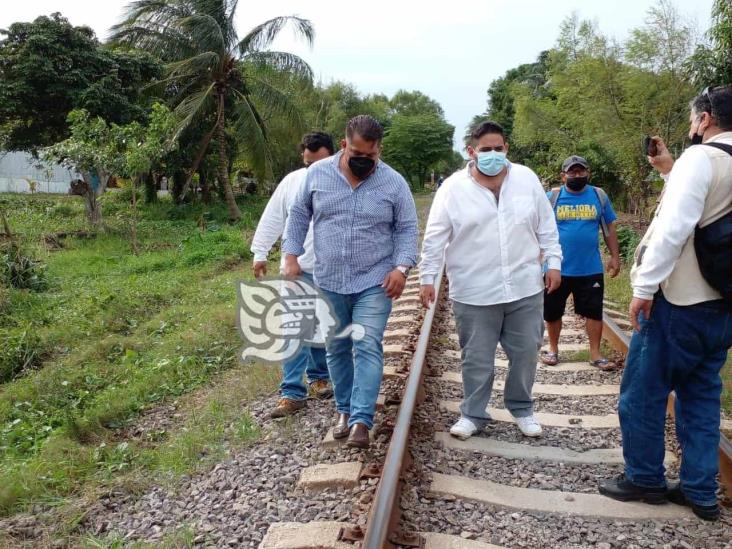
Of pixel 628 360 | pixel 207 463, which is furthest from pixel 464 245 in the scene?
pixel 207 463

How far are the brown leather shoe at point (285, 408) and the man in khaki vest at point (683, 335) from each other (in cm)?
199

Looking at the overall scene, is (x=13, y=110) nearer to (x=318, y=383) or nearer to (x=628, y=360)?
(x=318, y=383)

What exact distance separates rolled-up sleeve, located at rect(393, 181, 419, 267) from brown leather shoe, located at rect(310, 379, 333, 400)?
133 centimetres

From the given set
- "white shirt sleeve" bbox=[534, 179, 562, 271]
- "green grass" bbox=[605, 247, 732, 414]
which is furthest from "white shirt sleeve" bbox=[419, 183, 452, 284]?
"green grass" bbox=[605, 247, 732, 414]

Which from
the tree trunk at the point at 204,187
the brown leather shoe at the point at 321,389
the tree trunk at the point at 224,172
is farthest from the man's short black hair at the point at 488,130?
the tree trunk at the point at 204,187

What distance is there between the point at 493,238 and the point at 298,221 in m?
1.15

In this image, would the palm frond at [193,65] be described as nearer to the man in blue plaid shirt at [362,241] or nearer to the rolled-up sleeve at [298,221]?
the rolled-up sleeve at [298,221]

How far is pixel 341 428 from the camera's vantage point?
3676mm

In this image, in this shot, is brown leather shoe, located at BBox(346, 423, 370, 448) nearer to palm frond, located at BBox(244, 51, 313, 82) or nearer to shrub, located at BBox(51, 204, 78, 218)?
palm frond, located at BBox(244, 51, 313, 82)

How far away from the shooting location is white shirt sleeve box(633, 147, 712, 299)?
104 inches

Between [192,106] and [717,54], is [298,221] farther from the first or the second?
[192,106]

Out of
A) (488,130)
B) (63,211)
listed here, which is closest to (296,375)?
(488,130)

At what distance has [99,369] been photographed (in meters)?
6.39

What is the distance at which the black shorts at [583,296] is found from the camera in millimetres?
4969
